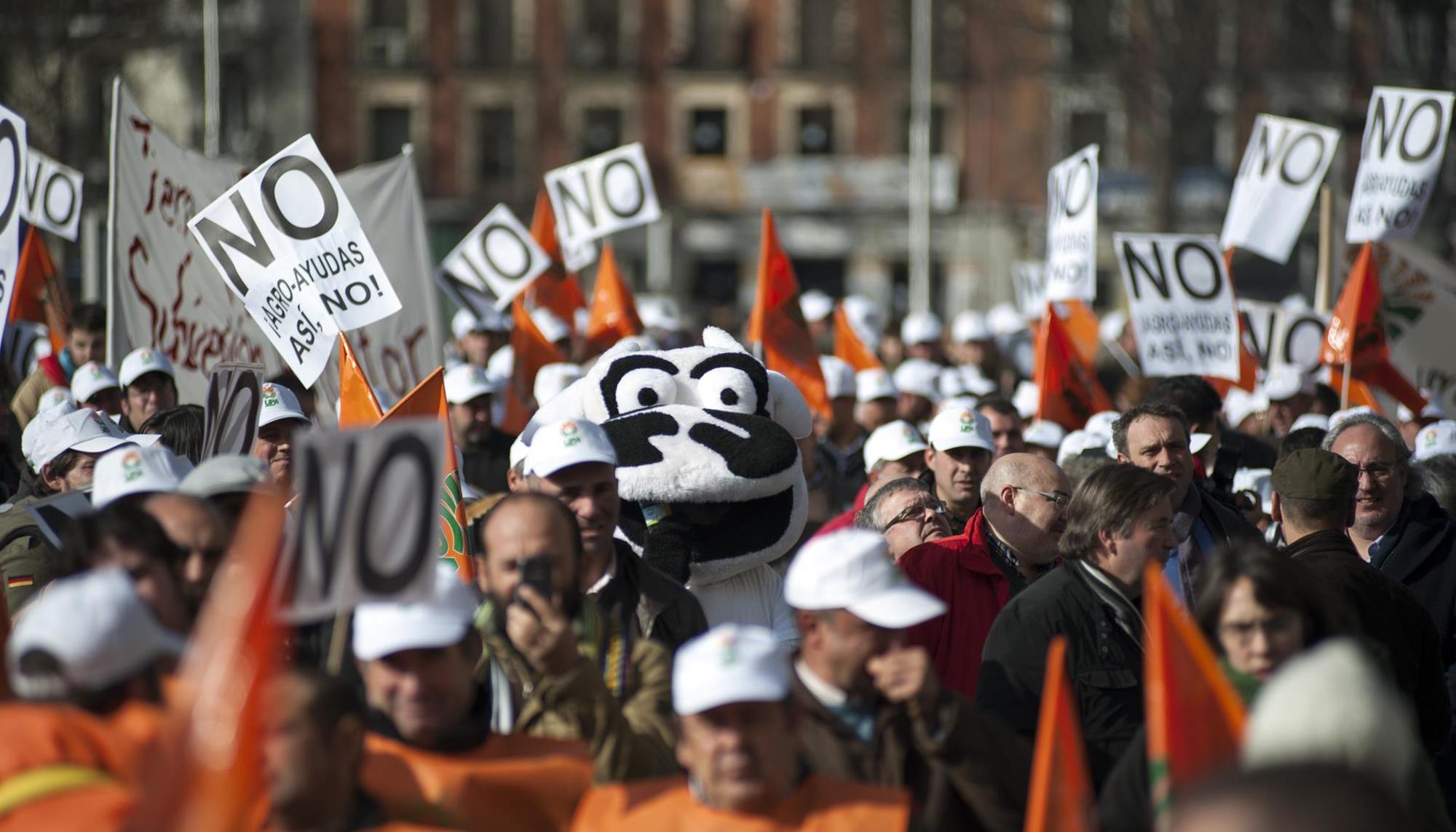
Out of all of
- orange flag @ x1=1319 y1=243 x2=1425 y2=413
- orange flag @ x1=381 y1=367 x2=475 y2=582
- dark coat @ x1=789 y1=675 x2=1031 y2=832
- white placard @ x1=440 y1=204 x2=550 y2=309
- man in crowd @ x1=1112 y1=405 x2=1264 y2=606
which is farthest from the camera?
white placard @ x1=440 y1=204 x2=550 y2=309

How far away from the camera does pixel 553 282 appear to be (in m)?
13.3

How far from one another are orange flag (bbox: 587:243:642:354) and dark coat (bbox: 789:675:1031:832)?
822 cm

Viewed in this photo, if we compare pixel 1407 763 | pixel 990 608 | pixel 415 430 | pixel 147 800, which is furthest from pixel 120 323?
pixel 1407 763

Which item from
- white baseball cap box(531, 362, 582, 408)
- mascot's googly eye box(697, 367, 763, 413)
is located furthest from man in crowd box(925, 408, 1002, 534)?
white baseball cap box(531, 362, 582, 408)

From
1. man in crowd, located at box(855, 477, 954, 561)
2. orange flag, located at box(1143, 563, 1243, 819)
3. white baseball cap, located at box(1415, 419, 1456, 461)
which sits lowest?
white baseball cap, located at box(1415, 419, 1456, 461)

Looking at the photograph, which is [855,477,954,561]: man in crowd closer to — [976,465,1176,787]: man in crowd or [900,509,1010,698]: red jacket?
[900,509,1010,698]: red jacket

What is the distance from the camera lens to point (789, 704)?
3.81m

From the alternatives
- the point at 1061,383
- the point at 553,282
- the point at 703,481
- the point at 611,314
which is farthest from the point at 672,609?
the point at 553,282

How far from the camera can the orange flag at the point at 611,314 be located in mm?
12320

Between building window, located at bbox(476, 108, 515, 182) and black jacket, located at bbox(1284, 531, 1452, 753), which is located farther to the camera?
building window, located at bbox(476, 108, 515, 182)

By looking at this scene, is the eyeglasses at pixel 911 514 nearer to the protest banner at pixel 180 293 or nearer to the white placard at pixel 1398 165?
the protest banner at pixel 180 293

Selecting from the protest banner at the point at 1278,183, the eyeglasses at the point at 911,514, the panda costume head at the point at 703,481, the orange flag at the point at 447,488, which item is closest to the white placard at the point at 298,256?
the orange flag at the point at 447,488

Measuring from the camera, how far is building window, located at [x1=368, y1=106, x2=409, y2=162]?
148ft

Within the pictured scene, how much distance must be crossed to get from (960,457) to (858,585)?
3566mm
